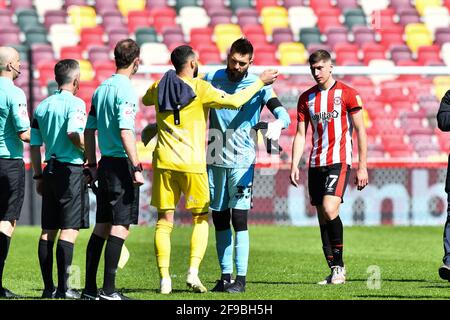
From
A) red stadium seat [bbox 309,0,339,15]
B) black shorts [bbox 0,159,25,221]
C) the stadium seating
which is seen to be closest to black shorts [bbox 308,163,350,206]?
black shorts [bbox 0,159,25,221]

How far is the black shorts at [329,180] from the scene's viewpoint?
33.4ft

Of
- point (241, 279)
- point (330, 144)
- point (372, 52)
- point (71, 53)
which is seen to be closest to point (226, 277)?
point (241, 279)

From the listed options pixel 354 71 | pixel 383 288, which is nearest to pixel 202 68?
pixel 354 71

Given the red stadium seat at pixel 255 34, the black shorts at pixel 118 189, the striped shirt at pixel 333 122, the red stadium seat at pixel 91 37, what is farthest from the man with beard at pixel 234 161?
the red stadium seat at pixel 255 34

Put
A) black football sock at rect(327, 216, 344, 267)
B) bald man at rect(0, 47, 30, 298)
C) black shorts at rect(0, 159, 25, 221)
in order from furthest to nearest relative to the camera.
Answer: black football sock at rect(327, 216, 344, 267) < black shorts at rect(0, 159, 25, 221) < bald man at rect(0, 47, 30, 298)

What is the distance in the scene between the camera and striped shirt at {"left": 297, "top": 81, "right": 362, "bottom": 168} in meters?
10.2

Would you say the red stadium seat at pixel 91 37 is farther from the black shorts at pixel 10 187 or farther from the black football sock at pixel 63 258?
the black football sock at pixel 63 258

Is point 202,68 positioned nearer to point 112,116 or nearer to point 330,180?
point 330,180

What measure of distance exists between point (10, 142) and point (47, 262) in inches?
39.6

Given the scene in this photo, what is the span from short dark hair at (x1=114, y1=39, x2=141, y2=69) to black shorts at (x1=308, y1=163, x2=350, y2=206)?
8.35 feet

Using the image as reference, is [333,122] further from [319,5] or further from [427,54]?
[319,5]

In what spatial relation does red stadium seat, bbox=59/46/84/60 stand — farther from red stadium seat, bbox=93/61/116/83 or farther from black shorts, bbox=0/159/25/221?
black shorts, bbox=0/159/25/221

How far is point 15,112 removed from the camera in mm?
8969

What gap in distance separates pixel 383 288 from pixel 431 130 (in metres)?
8.93
